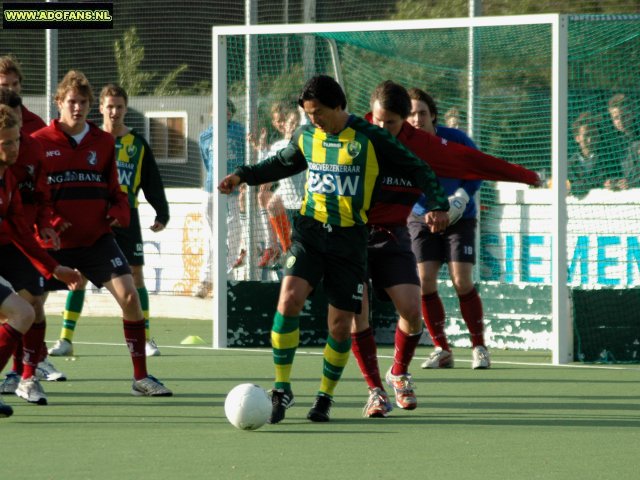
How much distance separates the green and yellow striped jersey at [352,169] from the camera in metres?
6.88

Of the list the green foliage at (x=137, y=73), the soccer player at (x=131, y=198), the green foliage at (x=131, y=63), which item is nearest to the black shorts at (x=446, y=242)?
the soccer player at (x=131, y=198)

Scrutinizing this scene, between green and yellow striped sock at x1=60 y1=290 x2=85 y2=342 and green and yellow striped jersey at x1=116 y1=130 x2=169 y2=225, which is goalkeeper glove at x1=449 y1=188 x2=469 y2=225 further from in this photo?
green and yellow striped sock at x1=60 y1=290 x2=85 y2=342

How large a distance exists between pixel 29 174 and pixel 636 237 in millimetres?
5478

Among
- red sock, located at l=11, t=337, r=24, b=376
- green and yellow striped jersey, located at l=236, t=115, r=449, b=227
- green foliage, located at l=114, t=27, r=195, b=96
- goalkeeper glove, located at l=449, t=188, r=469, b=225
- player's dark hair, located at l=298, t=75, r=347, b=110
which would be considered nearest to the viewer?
player's dark hair, located at l=298, t=75, r=347, b=110

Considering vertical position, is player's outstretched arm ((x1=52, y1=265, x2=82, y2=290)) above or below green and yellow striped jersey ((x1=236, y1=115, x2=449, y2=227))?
below

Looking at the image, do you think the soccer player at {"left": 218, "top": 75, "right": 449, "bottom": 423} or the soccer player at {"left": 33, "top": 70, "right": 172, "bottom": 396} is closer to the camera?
the soccer player at {"left": 218, "top": 75, "right": 449, "bottom": 423}

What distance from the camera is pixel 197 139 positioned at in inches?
570

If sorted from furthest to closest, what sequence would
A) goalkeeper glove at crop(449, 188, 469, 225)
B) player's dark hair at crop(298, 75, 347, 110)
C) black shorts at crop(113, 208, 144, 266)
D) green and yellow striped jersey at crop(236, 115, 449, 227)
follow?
black shorts at crop(113, 208, 144, 266) < goalkeeper glove at crop(449, 188, 469, 225) < green and yellow striped jersey at crop(236, 115, 449, 227) < player's dark hair at crop(298, 75, 347, 110)

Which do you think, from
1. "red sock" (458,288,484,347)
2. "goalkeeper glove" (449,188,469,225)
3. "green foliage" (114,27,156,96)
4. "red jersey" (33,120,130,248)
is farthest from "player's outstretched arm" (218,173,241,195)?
"green foliage" (114,27,156,96)

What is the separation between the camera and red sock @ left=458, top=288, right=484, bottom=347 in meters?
9.75

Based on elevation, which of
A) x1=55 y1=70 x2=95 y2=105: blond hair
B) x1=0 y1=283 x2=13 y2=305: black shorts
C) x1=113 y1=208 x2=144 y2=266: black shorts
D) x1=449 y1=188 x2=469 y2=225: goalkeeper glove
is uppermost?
x1=55 y1=70 x2=95 y2=105: blond hair

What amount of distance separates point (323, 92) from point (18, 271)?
2031 mm

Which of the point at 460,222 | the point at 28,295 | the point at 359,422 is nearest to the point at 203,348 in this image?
the point at 460,222

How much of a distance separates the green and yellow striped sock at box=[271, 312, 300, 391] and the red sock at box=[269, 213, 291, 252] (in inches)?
189
